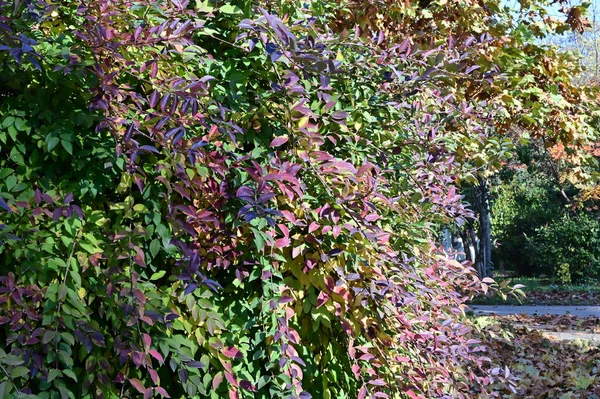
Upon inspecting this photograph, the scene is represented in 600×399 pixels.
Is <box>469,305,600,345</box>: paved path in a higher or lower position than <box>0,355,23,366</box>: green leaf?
lower

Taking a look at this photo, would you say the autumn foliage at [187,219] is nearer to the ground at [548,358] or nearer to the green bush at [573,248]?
the ground at [548,358]

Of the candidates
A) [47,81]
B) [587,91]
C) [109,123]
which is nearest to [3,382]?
[109,123]

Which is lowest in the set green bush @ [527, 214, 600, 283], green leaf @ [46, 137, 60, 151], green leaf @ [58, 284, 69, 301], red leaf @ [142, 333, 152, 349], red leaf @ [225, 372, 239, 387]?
green bush @ [527, 214, 600, 283]

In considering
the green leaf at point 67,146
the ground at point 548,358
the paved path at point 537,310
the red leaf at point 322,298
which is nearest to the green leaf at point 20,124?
the green leaf at point 67,146

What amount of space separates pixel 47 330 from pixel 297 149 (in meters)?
0.88

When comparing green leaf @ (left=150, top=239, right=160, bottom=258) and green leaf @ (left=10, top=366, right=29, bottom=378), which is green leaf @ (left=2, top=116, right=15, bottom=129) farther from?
green leaf @ (left=10, top=366, right=29, bottom=378)

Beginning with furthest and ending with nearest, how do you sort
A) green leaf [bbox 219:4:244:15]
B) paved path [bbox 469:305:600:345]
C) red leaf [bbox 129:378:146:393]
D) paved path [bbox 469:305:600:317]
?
1. paved path [bbox 469:305:600:317]
2. paved path [bbox 469:305:600:345]
3. green leaf [bbox 219:4:244:15]
4. red leaf [bbox 129:378:146:393]

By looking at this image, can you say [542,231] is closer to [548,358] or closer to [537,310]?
[537,310]

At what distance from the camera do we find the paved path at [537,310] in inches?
483

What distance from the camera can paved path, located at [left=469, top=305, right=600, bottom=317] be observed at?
483 inches

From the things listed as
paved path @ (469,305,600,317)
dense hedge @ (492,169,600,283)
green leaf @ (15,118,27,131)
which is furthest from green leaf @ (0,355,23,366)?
dense hedge @ (492,169,600,283)

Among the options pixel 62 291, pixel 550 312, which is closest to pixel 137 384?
pixel 62 291

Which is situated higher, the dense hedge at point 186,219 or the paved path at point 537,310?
the dense hedge at point 186,219

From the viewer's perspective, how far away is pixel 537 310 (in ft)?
43.4
